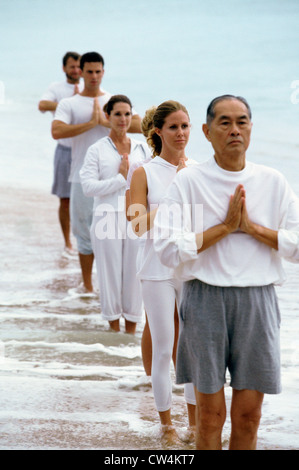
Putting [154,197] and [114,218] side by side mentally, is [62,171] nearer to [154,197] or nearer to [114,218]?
[114,218]

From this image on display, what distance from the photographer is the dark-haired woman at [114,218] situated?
18.1ft

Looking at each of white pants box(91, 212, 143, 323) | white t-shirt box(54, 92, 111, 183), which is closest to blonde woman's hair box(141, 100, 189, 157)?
white pants box(91, 212, 143, 323)

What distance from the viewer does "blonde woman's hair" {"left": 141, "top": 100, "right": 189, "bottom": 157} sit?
12.5 feet

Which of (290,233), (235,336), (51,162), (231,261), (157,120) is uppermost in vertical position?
(157,120)

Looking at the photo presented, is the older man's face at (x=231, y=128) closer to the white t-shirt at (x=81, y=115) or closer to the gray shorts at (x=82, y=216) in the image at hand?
the white t-shirt at (x=81, y=115)

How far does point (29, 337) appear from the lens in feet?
19.0

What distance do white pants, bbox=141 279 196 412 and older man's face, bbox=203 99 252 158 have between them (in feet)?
3.37

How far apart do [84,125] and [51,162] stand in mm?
12865

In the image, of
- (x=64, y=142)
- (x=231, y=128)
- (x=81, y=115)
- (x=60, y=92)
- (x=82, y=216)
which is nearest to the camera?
(x=231, y=128)

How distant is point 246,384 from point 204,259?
466 millimetres

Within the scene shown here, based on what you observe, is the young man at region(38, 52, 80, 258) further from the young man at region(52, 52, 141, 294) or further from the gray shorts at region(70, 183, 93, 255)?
the gray shorts at region(70, 183, 93, 255)

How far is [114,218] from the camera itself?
574cm

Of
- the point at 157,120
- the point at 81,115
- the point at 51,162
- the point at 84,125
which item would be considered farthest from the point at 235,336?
the point at 51,162

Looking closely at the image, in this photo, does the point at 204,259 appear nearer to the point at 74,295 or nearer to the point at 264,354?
the point at 264,354
